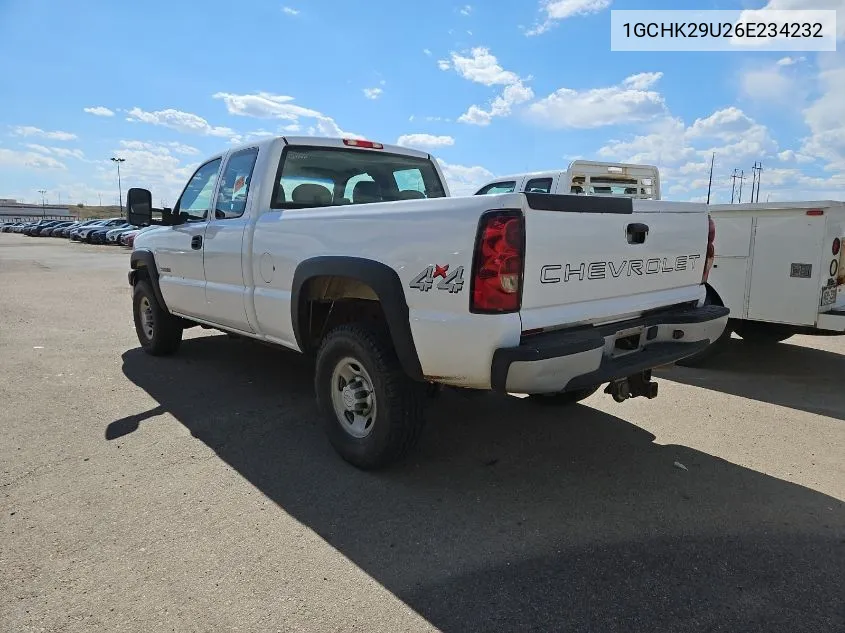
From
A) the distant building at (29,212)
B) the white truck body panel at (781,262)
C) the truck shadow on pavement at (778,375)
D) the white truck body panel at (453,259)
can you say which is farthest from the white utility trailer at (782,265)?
the distant building at (29,212)

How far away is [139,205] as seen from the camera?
17.9 ft

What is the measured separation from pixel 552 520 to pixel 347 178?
3.10 metres

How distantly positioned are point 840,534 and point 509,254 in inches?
86.4

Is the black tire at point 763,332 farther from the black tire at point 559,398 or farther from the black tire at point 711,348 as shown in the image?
the black tire at point 559,398

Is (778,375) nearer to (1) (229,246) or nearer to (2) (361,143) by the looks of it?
(2) (361,143)

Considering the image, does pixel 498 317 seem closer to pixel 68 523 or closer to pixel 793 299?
pixel 68 523

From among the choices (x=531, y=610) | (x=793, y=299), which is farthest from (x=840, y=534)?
(x=793, y=299)

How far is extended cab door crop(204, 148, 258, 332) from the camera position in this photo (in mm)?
4480

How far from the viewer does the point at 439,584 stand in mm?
2531

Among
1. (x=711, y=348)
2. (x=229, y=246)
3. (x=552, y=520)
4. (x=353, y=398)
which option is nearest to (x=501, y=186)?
(x=711, y=348)

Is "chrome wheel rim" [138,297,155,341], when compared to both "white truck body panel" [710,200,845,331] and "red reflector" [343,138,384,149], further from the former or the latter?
"white truck body panel" [710,200,845,331]

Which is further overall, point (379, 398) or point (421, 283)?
point (379, 398)

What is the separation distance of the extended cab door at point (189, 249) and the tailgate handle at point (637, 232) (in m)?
3.43

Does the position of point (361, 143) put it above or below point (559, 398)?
above
